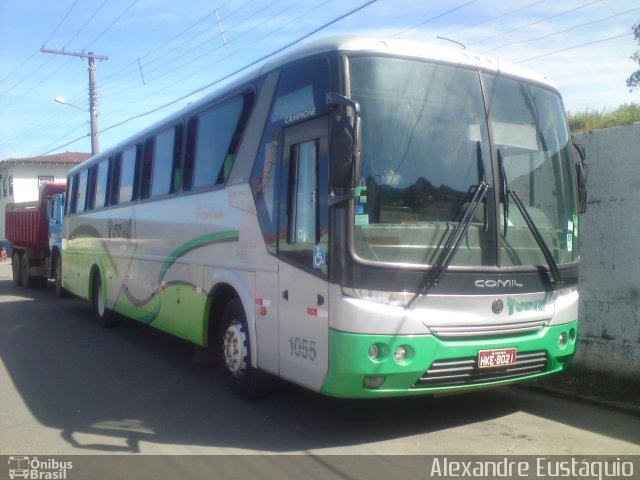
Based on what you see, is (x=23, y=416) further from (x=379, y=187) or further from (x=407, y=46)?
(x=407, y=46)

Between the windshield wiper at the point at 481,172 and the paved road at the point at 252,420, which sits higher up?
the windshield wiper at the point at 481,172

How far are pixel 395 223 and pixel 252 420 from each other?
8.06ft

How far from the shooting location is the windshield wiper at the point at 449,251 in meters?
5.20

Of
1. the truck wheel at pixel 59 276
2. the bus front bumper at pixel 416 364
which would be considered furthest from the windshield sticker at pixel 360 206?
the truck wheel at pixel 59 276

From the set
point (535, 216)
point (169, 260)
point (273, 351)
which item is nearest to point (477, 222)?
point (535, 216)

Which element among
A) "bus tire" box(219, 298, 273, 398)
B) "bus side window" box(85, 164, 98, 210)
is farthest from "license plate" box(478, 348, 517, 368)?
"bus side window" box(85, 164, 98, 210)

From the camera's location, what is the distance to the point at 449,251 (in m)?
5.28

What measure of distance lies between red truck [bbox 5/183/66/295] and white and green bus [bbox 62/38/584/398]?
11.9m

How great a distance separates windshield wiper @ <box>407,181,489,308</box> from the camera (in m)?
5.20

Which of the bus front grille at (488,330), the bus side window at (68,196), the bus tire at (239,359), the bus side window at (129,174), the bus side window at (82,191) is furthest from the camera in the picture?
the bus side window at (68,196)

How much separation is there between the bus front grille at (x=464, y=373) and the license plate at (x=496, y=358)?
0.13 feet

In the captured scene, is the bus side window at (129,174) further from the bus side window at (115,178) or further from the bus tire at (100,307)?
the bus tire at (100,307)
